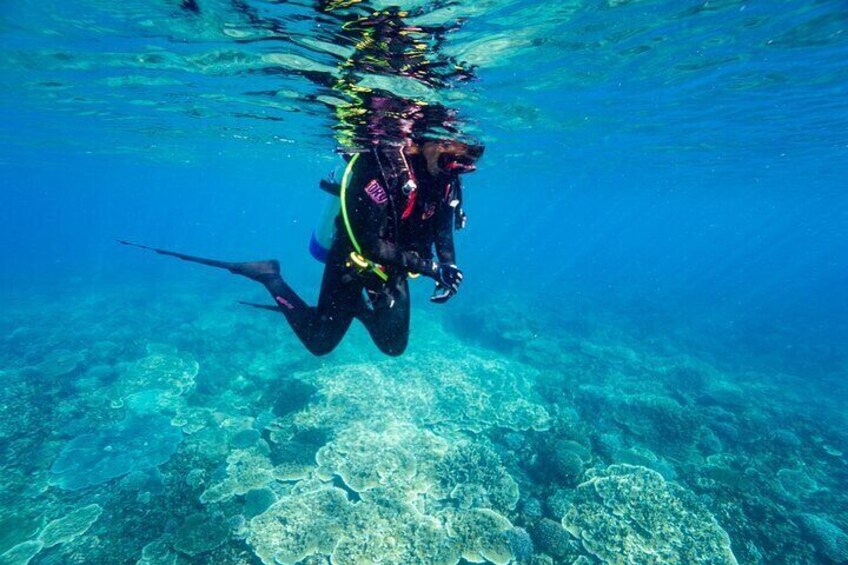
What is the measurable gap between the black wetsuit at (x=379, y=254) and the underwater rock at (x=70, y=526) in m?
5.92

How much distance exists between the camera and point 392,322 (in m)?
6.84

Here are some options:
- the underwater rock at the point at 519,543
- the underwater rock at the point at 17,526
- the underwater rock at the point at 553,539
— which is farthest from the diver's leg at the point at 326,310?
the underwater rock at the point at 17,526

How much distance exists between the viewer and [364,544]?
7441 mm

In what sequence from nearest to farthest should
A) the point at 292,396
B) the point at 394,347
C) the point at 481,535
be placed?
the point at 394,347
the point at 481,535
the point at 292,396

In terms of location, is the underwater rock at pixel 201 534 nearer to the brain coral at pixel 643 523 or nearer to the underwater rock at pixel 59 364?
the brain coral at pixel 643 523

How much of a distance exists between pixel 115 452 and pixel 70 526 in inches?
105

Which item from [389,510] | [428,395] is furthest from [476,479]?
[428,395]

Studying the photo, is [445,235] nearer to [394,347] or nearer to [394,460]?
[394,347]

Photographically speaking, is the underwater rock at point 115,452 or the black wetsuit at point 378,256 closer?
the black wetsuit at point 378,256

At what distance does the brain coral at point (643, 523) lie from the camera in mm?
7465

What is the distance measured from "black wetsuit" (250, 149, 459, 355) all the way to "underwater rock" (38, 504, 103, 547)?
592cm

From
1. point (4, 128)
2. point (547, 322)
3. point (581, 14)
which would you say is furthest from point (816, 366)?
point (4, 128)

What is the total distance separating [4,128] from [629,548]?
3657 centimetres

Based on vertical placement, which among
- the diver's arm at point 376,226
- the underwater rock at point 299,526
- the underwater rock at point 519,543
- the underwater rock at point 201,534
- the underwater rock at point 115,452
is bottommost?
the underwater rock at point 115,452
